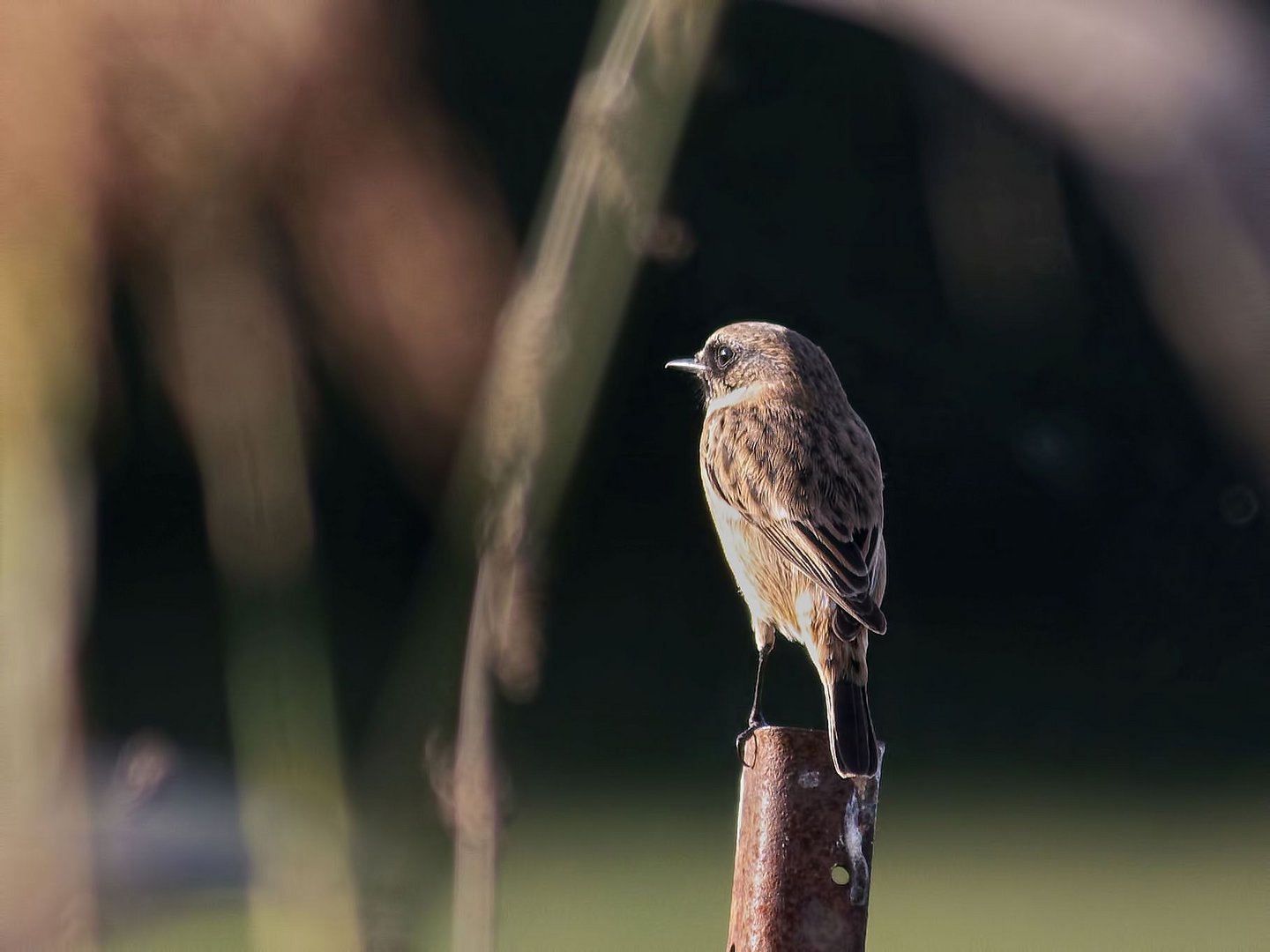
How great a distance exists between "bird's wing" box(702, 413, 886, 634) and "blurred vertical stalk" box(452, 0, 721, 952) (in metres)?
0.41

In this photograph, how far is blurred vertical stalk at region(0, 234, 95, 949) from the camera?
113 centimetres

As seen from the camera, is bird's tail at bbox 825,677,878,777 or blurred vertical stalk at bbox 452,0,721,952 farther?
bird's tail at bbox 825,677,878,777

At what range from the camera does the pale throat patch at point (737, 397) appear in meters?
1.62

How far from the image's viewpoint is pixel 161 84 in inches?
46.3

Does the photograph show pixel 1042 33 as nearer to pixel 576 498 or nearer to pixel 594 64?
pixel 594 64

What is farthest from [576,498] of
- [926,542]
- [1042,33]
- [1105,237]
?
[1042,33]

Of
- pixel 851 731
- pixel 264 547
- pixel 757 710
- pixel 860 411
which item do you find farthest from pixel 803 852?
pixel 860 411

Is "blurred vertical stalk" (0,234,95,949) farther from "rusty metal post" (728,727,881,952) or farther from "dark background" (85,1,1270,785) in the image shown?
"dark background" (85,1,1270,785)

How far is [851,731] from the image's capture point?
120 centimetres

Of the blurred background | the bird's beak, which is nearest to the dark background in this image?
the blurred background

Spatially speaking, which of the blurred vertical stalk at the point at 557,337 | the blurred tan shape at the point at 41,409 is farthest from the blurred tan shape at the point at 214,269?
the blurred vertical stalk at the point at 557,337

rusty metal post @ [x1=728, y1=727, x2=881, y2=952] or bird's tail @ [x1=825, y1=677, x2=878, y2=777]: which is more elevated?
bird's tail @ [x1=825, y1=677, x2=878, y2=777]

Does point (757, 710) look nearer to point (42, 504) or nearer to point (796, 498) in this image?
point (796, 498)

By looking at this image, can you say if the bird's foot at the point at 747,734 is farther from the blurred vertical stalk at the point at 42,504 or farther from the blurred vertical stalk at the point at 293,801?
the blurred vertical stalk at the point at 42,504
